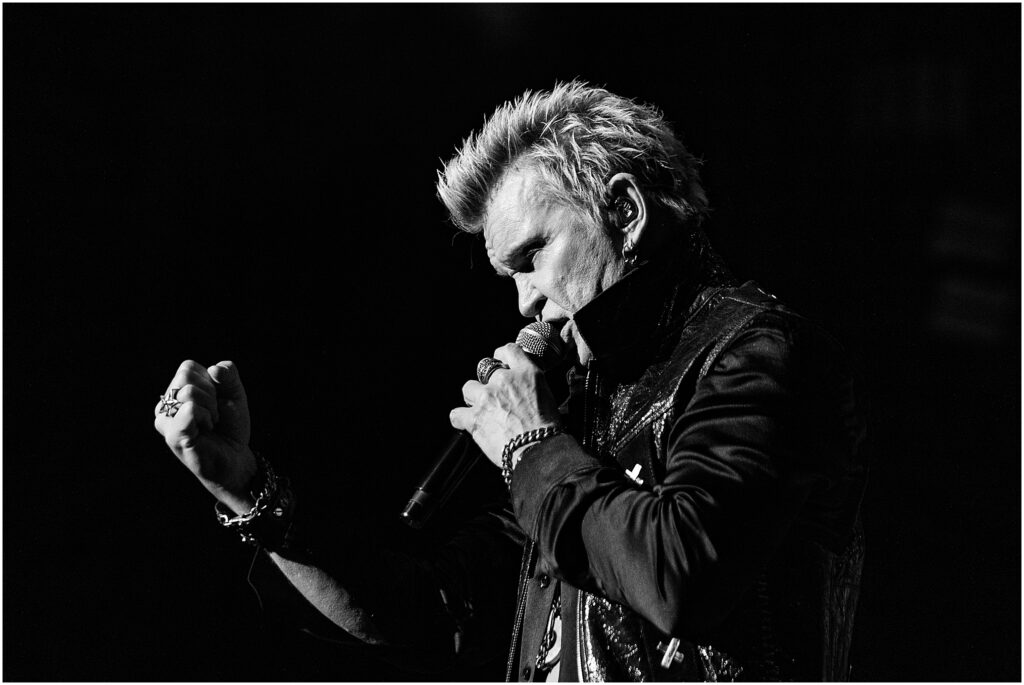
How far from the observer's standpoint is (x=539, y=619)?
4.90 ft

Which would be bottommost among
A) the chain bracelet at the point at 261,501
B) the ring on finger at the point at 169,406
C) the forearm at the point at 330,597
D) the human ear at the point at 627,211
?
the forearm at the point at 330,597

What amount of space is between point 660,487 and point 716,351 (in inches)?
7.6

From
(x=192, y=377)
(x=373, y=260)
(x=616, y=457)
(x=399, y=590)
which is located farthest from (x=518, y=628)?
(x=373, y=260)

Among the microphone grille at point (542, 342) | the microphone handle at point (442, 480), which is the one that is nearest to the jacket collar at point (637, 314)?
the microphone grille at point (542, 342)

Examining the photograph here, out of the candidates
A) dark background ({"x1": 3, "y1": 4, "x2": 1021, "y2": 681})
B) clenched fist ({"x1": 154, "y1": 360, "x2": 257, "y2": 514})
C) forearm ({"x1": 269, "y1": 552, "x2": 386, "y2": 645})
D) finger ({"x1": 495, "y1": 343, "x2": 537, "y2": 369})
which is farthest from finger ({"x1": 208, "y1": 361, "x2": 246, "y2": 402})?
dark background ({"x1": 3, "y1": 4, "x2": 1021, "y2": 681})

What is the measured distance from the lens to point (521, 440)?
1298mm

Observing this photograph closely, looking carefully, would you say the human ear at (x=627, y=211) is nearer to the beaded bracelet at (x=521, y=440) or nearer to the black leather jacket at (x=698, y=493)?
the black leather jacket at (x=698, y=493)

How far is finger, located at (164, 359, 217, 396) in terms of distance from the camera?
140 centimetres

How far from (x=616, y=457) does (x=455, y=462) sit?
267mm

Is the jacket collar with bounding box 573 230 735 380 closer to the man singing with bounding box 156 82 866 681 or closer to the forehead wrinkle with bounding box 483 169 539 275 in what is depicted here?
the man singing with bounding box 156 82 866 681

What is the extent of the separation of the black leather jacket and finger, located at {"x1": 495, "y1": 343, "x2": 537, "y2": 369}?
99mm

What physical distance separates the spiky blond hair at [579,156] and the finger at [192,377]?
1.64 feet

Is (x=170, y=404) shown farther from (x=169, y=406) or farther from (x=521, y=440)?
(x=521, y=440)

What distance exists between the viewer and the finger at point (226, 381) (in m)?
1.49
